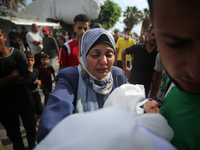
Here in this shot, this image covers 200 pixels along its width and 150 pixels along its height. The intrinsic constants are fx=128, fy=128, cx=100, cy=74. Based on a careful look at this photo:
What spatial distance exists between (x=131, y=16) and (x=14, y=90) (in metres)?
43.3

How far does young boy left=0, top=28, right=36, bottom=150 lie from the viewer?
6.13 ft

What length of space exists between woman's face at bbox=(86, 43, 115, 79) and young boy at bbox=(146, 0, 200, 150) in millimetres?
692

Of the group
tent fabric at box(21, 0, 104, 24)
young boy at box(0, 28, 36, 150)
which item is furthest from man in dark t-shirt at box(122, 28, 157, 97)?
tent fabric at box(21, 0, 104, 24)

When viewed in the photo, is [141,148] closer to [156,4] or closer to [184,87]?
[184,87]

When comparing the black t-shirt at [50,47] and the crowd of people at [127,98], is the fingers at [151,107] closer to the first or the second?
the crowd of people at [127,98]

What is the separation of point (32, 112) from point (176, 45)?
2410 millimetres

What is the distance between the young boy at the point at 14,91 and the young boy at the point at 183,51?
2.06 m

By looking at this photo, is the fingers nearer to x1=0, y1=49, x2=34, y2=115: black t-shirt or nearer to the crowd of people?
the crowd of people

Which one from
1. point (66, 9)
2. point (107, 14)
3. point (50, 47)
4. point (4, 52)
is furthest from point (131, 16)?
point (4, 52)

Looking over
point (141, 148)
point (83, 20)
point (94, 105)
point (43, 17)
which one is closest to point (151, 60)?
point (83, 20)

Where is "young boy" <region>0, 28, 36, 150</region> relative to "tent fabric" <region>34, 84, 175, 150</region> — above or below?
below

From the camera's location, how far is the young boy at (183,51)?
0.43m

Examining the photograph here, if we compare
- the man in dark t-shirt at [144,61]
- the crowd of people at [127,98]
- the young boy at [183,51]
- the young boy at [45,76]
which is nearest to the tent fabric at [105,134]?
the crowd of people at [127,98]

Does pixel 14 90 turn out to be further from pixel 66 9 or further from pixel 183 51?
pixel 66 9
